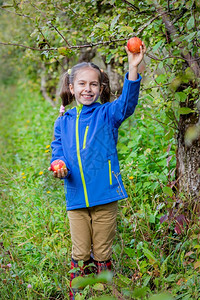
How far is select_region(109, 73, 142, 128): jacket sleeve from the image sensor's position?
2028mm

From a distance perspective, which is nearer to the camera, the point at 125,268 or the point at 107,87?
the point at 125,268

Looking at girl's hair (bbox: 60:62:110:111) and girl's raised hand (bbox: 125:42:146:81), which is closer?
girl's raised hand (bbox: 125:42:146:81)

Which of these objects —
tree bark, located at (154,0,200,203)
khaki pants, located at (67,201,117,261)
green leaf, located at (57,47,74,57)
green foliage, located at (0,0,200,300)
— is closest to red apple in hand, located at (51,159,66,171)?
khaki pants, located at (67,201,117,261)

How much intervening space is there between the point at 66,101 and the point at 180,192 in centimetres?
101

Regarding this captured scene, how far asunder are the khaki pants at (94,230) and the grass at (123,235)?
10 centimetres

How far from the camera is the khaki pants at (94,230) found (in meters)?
2.34

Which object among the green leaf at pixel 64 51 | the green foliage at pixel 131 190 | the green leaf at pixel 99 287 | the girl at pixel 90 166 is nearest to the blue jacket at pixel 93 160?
the girl at pixel 90 166

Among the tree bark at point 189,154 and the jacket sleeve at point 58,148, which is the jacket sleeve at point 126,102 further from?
the tree bark at point 189,154

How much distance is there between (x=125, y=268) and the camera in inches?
96.0

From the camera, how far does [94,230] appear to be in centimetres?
237

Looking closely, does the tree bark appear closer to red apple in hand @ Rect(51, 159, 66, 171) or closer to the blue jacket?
the blue jacket

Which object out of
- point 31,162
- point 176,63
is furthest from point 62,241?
point 31,162

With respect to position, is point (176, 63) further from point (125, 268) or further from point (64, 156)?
point (125, 268)

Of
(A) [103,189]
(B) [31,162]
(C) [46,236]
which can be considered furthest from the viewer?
(B) [31,162]
